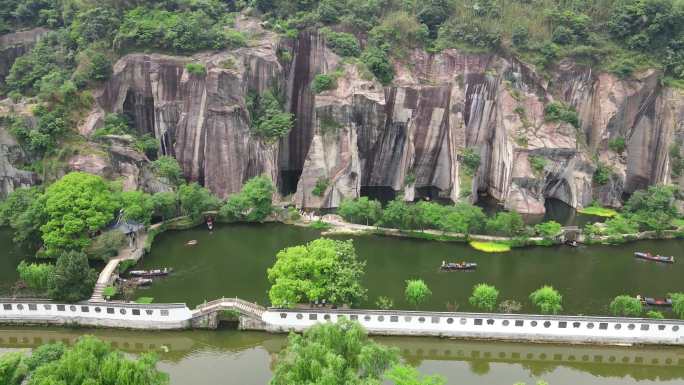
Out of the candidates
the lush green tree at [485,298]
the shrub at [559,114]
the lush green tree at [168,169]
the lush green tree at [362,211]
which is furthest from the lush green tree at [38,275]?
the shrub at [559,114]

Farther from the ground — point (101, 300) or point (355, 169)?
point (355, 169)

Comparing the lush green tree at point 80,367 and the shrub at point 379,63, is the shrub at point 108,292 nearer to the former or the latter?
the lush green tree at point 80,367

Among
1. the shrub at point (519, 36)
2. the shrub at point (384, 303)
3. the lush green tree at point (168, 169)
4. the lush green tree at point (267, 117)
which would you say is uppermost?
the shrub at point (519, 36)

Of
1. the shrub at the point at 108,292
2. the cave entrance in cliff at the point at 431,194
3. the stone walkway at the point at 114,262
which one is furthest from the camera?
the cave entrance in cliff at the point at 431,194

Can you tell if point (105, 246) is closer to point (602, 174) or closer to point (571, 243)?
point (571, 243)

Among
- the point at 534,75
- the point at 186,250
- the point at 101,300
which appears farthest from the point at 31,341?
the point at 534,75

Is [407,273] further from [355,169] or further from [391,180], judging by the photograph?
[391,180]

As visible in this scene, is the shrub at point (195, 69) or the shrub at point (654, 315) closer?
the shrub at point (654, 315)
